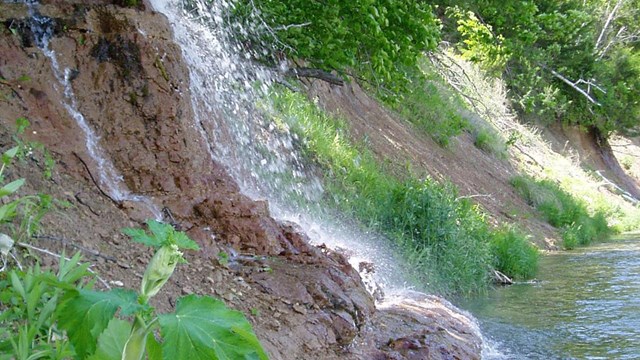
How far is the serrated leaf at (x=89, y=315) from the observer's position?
1.98 metres

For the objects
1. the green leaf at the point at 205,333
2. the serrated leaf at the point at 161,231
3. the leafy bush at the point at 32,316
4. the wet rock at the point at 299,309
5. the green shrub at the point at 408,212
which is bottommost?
the green shrub at the point at 408,212

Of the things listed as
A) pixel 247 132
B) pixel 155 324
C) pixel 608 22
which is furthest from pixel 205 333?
pixel 608 22

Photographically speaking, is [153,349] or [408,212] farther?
[408,212]

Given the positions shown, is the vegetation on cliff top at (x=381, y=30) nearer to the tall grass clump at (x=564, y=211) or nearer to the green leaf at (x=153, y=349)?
the green leaf at (x=153, y=349)

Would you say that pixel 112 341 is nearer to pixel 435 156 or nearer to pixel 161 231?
pixel 161 231

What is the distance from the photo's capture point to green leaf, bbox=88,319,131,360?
2033mm

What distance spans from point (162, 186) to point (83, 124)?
0.67 meters

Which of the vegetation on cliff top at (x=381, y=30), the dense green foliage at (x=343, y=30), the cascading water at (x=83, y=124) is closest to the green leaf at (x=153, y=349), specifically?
the cascading water at (x=83, y=124)

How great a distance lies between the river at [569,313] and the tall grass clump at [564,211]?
4.26 metres

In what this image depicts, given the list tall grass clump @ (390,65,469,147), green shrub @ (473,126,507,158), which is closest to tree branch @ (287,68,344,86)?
tall grass clump @ (390,65,469,147)

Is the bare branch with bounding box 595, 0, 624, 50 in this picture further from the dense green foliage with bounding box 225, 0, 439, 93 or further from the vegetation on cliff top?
the dense green foliage with bounding box 225, 0, 439, 93

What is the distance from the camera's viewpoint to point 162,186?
5379 mm

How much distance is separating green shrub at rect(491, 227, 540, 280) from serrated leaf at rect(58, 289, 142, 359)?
10.2 metres

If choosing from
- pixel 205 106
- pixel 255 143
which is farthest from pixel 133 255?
pixel 255 143
